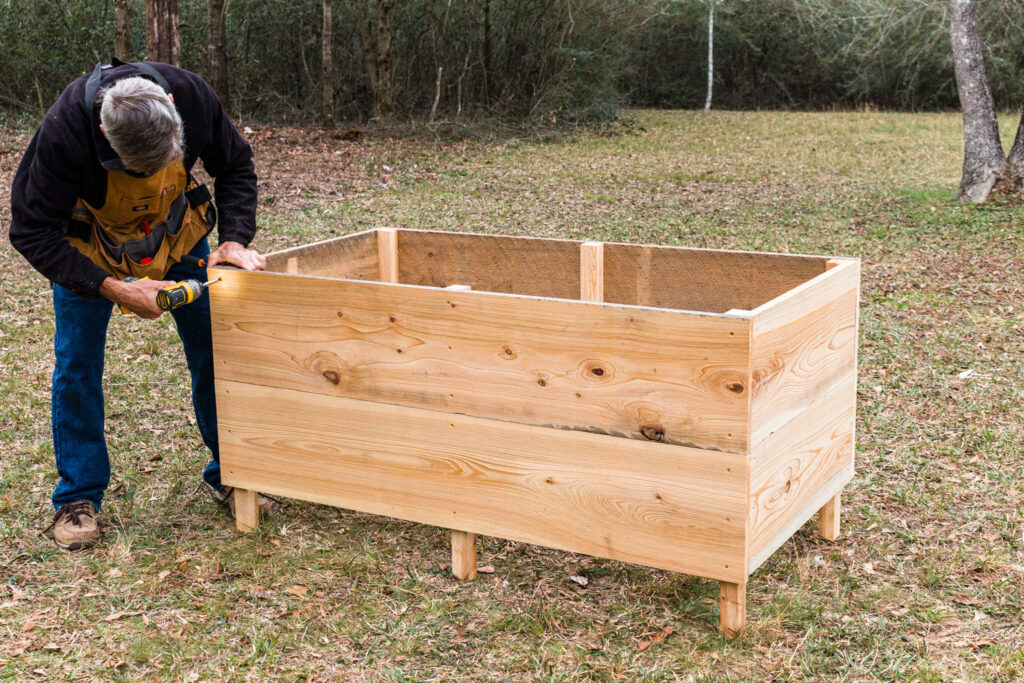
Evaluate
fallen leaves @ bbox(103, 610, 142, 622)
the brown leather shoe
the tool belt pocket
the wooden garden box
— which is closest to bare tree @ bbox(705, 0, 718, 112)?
the wooden garden box

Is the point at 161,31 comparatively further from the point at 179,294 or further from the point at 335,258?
the point at 179,294

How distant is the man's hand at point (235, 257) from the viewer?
3620 mm

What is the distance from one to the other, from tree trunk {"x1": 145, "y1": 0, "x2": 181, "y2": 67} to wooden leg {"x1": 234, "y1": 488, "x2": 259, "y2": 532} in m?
10.2

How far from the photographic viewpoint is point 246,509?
3795 mm

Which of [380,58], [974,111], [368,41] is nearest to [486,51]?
[368,41]

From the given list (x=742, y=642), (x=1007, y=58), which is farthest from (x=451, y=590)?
(x=1007, y=58)

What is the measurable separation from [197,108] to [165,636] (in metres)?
1.74

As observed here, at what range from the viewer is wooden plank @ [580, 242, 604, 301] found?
13.2ft

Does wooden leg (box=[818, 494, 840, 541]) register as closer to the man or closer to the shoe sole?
the man

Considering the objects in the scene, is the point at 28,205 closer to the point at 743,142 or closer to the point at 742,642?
the point at 742,642

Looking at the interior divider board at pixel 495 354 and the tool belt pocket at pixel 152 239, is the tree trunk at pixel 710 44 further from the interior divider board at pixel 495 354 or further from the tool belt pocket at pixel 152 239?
the interior divider board at pixel 495 354

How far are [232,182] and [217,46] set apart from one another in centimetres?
1251

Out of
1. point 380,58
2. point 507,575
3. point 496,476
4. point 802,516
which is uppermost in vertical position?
point 380,58

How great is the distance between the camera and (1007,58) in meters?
22.1
